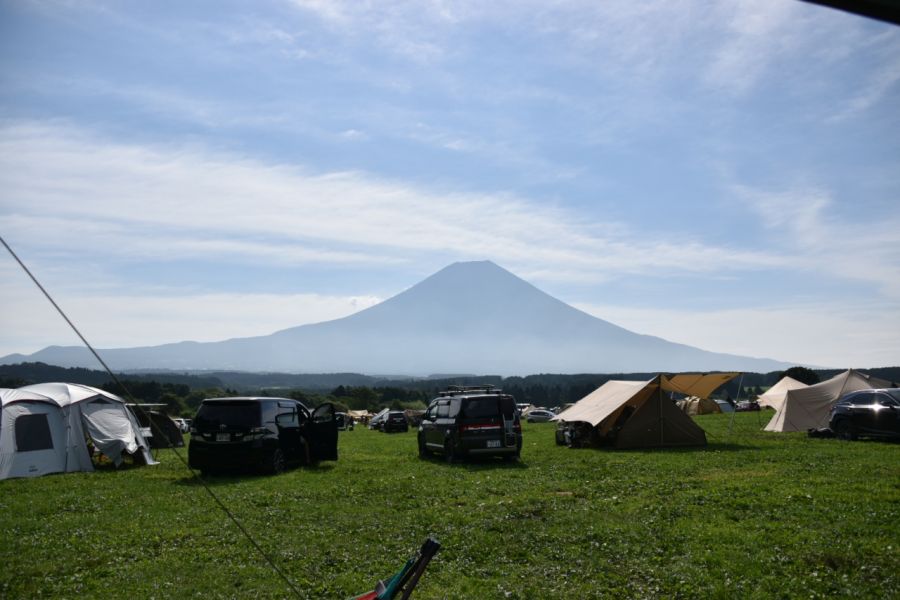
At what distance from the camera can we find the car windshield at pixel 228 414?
16.9 metres

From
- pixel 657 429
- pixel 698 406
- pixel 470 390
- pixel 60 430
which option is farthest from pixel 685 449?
pixel 698 406

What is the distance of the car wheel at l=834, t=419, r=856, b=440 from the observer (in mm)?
22734

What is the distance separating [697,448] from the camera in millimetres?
21562

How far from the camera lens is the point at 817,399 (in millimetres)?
26703

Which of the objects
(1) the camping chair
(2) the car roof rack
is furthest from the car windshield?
(1) the camping chair

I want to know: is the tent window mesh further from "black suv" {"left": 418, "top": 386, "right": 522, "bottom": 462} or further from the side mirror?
"black suv" {"left": 418, "top": 386, "right": 522, "bottom": 462}

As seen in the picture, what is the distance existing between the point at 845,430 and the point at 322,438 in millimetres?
16488

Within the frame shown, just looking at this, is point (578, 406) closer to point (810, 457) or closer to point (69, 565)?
point (810, 457)

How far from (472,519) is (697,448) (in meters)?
13.1

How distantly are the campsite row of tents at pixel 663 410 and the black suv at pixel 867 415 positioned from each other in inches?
109

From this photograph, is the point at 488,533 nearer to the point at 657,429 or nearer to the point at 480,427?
the point at 480,427

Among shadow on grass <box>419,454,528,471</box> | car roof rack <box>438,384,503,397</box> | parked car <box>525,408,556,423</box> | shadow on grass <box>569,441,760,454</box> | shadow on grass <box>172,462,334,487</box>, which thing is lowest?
parked car <box>525,408,556,423</box>

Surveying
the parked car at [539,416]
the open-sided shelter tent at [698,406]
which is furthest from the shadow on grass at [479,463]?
the parked car at [539,416]

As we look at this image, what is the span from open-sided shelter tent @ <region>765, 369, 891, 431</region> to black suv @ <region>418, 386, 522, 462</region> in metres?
13.1
